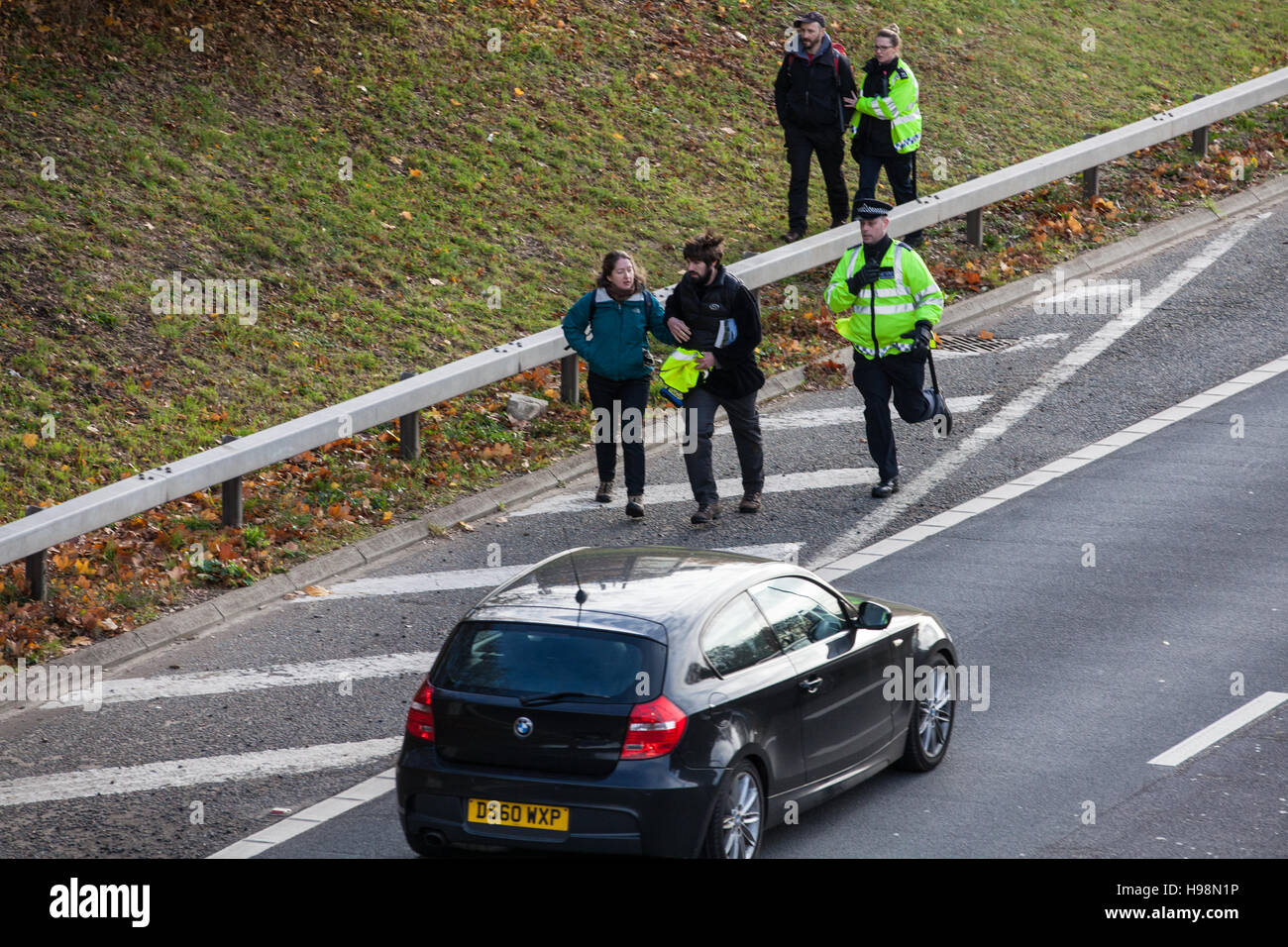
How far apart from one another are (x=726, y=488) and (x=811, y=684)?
18.6 ft

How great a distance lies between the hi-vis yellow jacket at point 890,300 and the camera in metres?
13.5

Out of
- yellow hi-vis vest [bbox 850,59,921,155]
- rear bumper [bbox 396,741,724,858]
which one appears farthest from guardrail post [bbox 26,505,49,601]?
yellow hi-vis vest [bbox 850,59,921,155]

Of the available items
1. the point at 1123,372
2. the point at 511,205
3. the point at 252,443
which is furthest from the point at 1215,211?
A: the point at 252,443

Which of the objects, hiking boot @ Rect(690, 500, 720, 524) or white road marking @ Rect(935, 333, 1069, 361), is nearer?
hiking boot @ Rect(690, 500, 720, 524)

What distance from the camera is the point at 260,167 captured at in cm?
1661

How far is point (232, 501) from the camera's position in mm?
12820

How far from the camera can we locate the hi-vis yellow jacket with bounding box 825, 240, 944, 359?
13508mm

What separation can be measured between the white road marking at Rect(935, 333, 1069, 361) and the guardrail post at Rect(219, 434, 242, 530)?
6836 mm

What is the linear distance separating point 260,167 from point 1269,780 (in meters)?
11.0

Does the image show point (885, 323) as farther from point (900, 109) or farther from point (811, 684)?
point (811, 684)

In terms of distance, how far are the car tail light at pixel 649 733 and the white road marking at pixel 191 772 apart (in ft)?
8.29

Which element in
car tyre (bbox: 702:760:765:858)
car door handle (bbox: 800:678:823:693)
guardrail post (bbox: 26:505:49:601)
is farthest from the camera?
guardrail post (bbox: 26:505:49:601)

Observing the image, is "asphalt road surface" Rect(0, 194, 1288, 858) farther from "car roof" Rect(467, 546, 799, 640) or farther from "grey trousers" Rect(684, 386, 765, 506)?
"car roof" Rect(467, 546, 799, 640)

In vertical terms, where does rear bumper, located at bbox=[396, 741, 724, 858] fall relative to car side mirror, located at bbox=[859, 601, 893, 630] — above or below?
below
